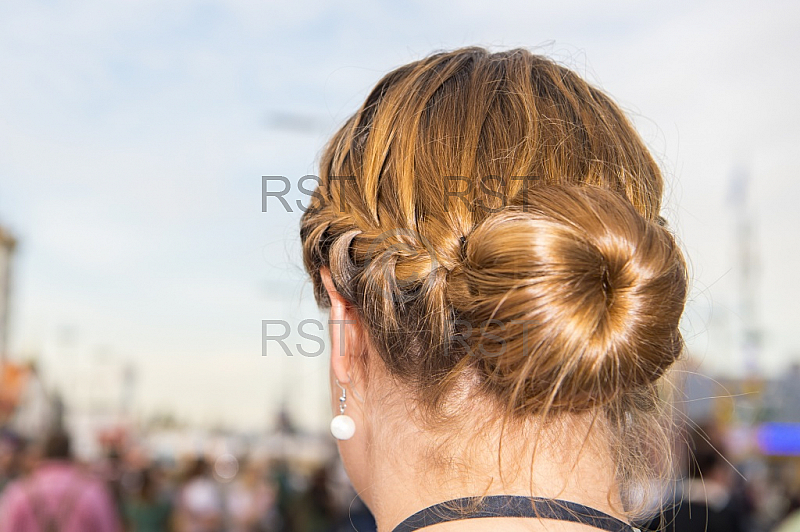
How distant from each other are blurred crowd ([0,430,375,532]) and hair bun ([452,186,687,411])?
130 inches

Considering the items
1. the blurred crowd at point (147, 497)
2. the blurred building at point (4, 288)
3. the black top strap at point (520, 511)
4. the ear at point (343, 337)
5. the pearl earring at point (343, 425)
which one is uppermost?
→ the blurred building at point (4, 288)

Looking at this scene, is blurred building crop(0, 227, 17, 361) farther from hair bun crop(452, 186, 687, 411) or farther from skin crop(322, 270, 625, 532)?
hair bun crop(452, 186, 687, 411)

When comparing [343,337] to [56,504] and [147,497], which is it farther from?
[147,497]

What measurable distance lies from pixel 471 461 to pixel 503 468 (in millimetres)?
45

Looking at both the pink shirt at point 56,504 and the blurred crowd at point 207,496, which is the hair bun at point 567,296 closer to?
the blurred crowd at point 207,496

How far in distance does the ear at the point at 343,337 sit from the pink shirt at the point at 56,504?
3.43 m

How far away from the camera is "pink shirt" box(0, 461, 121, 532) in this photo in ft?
12.3

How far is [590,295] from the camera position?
90 cm

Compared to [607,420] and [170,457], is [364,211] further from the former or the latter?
[170,457]

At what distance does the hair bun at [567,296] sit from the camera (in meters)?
0.89

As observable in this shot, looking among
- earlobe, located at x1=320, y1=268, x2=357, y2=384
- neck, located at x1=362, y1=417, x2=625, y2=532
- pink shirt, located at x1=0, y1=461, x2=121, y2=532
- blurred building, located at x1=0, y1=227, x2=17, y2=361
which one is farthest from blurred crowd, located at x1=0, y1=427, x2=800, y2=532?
blurred building, located at x1=0, y1=227, x2=17, y2=361

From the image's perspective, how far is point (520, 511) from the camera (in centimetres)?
89

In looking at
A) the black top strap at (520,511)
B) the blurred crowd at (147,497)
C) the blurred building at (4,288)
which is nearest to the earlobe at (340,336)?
the black top strap at (520,511)

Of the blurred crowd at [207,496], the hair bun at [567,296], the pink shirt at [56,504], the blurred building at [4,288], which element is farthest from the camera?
the blurred building at [4,288]
